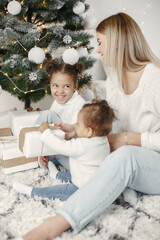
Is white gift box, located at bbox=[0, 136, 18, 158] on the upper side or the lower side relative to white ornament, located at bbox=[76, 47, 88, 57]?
lower

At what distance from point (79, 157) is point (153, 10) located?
7.74ft

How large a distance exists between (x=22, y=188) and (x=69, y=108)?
1.99 ft

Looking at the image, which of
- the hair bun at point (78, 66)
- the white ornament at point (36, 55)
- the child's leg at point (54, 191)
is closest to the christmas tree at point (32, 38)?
the white ornament at point (36, 55)

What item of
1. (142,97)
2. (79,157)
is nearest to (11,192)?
(79,157)

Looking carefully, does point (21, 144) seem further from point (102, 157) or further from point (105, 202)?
point (105, 202)

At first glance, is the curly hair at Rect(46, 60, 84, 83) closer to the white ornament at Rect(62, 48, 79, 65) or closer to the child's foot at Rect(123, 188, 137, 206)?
the white ornament at Rect(62, 48, 79, 65)

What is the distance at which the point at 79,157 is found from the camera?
42.0 inches

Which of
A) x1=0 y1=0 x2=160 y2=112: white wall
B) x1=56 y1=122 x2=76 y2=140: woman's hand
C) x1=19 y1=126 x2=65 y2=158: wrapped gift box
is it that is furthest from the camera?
x1=0 y1=0 x2=160 y2=112: white wall

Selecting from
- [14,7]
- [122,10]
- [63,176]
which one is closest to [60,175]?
[63,176]

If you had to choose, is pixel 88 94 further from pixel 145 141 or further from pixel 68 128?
pixel 145 141

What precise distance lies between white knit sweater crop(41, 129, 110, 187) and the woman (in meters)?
0.10

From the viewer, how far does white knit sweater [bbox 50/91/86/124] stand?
1.57 m

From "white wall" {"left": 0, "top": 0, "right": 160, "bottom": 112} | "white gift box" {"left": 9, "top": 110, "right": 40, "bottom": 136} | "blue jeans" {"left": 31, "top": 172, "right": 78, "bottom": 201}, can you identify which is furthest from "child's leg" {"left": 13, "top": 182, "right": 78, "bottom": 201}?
"white wall" {"left": 0, "top": 0, "right": 160, "bottom": 112}

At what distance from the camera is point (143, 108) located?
1.16 meters
